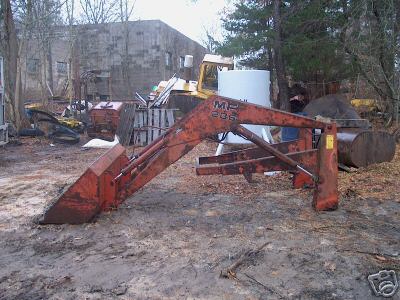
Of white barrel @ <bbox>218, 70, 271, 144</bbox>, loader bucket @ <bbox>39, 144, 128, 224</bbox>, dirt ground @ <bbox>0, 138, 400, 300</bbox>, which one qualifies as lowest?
dirt ground @ <bbox>0, 138, 400, 300</bbox>

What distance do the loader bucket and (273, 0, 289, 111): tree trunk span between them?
8.82m

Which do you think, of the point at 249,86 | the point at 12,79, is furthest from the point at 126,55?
the point at 249,86

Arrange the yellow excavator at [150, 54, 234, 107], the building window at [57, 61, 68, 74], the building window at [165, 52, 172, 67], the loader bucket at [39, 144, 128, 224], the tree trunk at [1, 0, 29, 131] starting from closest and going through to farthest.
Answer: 1. the loader bucket at [39, 144, 128, 224]
2. the yellow excavator at [150, 54, 234, 107]
3. the tree trunk at [1, 0, 29, 131]
4. the building window at [165, 52, 172, 67]
5. the building window at [57, 61, 68, 74]

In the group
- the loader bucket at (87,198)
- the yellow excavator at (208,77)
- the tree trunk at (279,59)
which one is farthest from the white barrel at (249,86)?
the yellow excavator at (208,77)

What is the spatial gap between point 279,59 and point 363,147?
5.92 meters

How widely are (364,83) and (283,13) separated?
11.7ft

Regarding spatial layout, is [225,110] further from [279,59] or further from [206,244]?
[279,59]

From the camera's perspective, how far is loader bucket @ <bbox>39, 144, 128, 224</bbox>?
4.66m

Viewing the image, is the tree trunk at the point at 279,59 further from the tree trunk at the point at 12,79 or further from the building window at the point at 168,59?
the building window at the point at 168,59

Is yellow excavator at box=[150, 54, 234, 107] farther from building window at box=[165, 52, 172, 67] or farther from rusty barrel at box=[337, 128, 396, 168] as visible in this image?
building window at box=[165, 52, 172, 67]

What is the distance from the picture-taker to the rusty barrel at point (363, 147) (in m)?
7.32

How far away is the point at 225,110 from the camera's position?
188 inches

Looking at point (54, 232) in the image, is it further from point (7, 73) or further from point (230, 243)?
point (7, 73)

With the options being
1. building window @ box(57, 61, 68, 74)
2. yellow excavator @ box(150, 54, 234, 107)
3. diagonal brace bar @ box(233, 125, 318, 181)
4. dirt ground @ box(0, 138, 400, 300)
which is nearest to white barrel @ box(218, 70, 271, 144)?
dirt ground @ box(0, 138, 400, 300)
